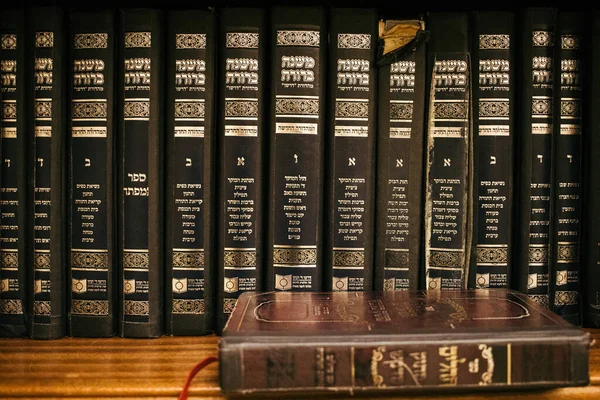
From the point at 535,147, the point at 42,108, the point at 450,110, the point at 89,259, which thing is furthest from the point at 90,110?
the point at 535,147

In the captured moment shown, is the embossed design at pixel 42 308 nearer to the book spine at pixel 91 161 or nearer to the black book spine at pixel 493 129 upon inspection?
the book spine at pixel 91 161

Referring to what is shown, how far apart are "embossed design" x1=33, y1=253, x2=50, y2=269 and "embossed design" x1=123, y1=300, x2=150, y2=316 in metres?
0.11

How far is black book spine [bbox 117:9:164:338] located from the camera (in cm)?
73

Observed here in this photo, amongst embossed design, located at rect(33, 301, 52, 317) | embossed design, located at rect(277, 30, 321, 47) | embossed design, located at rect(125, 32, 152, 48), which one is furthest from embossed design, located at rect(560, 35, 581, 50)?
embossed design, located at rect(33, 301, 52, 317)

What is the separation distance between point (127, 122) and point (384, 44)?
336 mm

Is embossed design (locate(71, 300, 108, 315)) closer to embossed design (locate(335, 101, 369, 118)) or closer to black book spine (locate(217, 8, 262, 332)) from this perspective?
black book spine (locate(217, 8, 262, 332))

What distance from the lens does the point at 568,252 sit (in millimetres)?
774

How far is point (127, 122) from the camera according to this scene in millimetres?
736

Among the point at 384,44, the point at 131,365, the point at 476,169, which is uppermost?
the point at 384,44

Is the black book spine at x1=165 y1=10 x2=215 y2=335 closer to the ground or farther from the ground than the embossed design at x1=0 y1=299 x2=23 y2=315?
farther from the ground

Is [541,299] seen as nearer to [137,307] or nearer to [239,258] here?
[239,258]

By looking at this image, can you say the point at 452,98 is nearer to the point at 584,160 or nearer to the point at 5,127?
the point at 584,160

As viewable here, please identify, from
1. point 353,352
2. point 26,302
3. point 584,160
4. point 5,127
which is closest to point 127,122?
point 5,127

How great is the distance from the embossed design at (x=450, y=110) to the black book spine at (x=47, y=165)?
0.47 m
